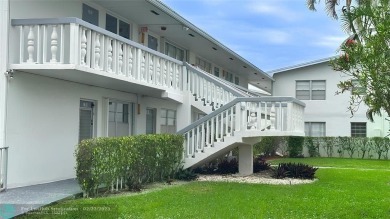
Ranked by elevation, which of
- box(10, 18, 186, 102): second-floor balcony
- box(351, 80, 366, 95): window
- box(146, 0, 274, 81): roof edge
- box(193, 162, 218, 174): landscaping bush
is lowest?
box(193, 162, 218, 174): landscaping bush

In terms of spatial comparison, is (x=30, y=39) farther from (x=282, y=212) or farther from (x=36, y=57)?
(x=282, y=212)

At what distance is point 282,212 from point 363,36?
3550 mm

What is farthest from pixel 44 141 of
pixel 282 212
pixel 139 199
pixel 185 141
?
pixel 282 212

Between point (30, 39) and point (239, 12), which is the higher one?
point (239, 12)

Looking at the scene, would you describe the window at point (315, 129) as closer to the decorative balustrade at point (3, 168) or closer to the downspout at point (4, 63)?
the downspout at point (4, 63)

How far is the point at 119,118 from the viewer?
1502cm

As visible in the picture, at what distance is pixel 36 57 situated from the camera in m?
9.99

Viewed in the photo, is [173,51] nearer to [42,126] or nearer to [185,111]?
[185,111]

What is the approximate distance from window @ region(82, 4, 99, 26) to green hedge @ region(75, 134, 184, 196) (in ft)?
12.9

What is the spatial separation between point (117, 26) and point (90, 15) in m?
1.57

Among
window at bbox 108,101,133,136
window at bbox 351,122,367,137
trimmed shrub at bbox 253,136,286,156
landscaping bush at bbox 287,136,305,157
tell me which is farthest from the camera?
window at bbox 351,122,367,137

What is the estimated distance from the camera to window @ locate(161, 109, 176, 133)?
18.4 meters

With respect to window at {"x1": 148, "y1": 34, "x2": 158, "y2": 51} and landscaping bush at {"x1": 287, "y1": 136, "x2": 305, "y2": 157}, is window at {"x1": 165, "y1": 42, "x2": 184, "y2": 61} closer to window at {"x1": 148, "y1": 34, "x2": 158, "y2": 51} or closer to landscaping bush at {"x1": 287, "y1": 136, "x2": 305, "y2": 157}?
window at {"x1": 148, "y1": 34, "x2": 158, "y2": 51}

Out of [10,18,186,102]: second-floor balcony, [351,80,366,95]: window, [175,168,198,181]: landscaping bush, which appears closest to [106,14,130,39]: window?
[10,18,186,102]: second-floor balcony
